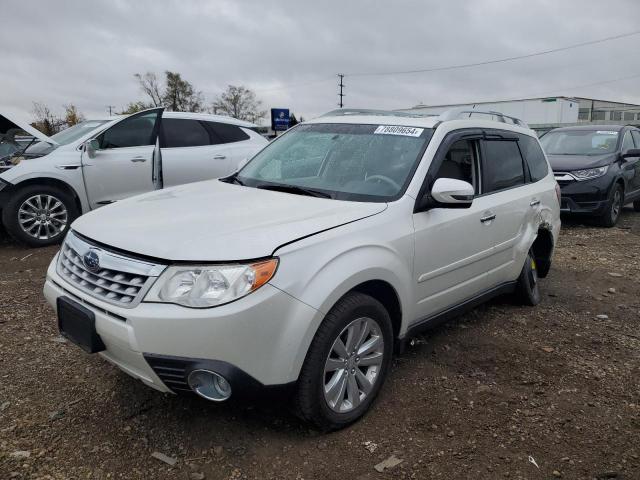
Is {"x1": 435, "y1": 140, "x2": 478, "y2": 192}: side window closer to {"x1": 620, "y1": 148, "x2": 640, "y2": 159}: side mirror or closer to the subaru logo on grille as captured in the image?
the subaru logo on grille

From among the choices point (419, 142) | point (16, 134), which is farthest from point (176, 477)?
point (16, 134)

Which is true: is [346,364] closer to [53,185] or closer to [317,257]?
[317,257]

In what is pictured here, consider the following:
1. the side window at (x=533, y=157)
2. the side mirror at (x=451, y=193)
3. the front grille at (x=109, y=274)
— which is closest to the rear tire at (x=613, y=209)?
the side window at (x=533, y=157)

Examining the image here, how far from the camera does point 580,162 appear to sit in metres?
8.71

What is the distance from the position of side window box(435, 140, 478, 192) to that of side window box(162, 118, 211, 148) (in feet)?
15.1

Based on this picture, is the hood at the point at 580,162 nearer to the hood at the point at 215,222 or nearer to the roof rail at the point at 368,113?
the roof rail at the point at 368,113

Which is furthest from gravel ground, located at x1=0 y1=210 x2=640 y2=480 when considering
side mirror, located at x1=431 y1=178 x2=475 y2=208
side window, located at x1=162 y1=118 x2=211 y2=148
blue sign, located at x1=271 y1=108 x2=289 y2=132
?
blue sign, located at x1=271 y1=108 x2=289 y2=132

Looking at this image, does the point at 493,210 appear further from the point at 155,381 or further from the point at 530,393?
the point at 155,381

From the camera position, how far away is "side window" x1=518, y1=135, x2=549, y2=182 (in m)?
4.47

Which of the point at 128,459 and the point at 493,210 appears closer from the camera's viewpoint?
Result: the point at 128,459

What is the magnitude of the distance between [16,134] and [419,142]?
536cm

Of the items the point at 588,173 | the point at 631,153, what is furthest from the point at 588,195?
the point at 631,153

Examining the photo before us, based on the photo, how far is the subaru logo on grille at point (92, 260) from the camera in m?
2.49

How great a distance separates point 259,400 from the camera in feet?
7.65
